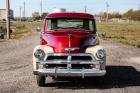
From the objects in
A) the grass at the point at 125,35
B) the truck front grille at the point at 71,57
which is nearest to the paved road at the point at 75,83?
the truck front grille at the point at 71,57

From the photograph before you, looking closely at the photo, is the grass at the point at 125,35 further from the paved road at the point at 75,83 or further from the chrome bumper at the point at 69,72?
the chrome bumper at the point at 69,72

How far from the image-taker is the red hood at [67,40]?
1185cm

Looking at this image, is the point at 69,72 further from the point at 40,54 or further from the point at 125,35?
the point at 125,35

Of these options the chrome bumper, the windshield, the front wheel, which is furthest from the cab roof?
the chrome bumper

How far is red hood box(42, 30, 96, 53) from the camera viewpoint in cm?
1185

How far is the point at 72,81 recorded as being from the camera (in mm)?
13133

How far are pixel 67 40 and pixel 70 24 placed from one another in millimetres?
1502

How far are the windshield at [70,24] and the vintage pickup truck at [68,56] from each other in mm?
615

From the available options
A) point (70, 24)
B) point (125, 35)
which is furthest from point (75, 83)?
point (125, 35)

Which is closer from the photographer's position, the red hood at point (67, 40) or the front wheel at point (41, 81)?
the red hood at point (67, 40)

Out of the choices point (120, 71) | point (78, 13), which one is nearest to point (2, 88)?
point (78, 13)

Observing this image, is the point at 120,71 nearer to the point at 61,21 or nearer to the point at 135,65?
the point at 135,65

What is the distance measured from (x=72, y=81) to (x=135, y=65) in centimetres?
558

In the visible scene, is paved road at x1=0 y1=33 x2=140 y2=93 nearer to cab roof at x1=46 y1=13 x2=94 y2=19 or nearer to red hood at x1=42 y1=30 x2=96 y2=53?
red hood at x1=42 y1=30 x2=96 y2=53
